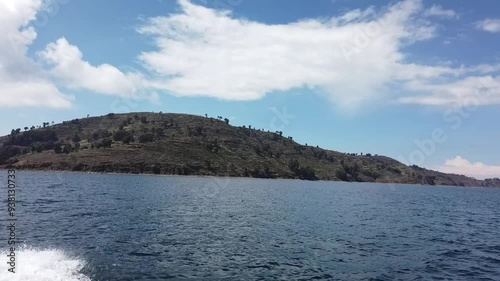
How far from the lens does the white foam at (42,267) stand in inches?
1148

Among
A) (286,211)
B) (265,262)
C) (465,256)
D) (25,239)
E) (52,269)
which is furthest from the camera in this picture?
(286,211)

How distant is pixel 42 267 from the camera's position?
104 ft

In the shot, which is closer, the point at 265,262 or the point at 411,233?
the point at 265,262

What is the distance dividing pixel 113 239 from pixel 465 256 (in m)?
43.3

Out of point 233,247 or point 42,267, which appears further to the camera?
point 233,247

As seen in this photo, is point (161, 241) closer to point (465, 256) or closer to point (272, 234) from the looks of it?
point (272, 234)

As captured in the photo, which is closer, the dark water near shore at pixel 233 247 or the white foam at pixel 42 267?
the white foam at pixel 42 267

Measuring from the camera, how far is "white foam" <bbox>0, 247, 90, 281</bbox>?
29172mm

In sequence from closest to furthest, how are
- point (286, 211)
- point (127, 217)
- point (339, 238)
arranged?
point (339, 238) → point (127, 217) → point (286, 211)

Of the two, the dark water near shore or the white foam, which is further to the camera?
the dark water near shore

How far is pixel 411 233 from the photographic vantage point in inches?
2554

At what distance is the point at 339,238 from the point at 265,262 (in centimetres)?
1922

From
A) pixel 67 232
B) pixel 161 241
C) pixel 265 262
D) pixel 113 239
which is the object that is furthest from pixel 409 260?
pixel 67 232

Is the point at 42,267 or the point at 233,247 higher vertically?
the point at 233,247
